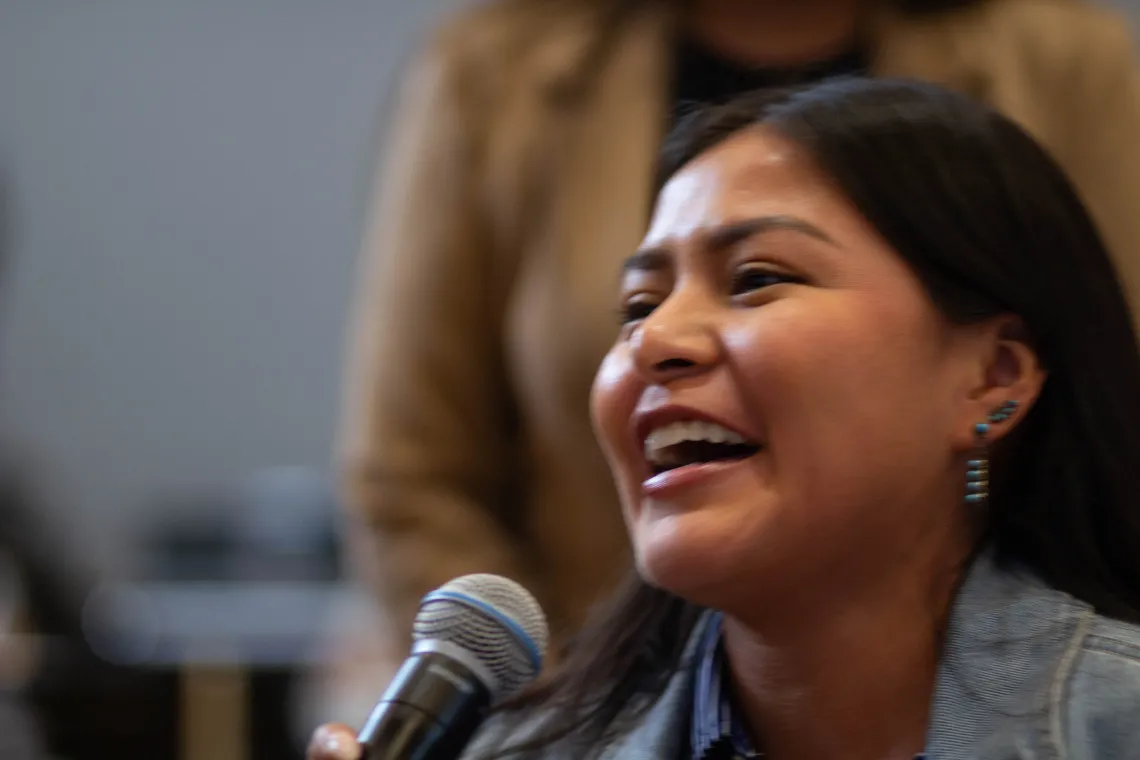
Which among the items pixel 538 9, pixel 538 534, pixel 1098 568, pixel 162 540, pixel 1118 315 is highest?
pixel 538 9

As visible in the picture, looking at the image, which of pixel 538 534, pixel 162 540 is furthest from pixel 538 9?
pixel 162 540

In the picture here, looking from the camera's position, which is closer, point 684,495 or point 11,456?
point 684,495

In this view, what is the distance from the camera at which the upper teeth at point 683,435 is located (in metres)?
0.95

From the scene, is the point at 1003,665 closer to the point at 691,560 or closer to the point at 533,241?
the point at 691,560

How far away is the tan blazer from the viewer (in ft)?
4.41

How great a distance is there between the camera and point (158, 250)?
4.30 meters

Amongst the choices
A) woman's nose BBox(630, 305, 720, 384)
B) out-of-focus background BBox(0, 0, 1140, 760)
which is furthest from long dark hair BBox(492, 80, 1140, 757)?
out-of-focus background BBox(0, 0, 1140, 760)

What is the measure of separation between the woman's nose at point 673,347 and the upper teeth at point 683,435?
0.03 m

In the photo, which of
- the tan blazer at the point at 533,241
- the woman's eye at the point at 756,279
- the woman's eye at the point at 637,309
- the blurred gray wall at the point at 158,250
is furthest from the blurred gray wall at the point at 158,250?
the woman's eye at the point at 756,279

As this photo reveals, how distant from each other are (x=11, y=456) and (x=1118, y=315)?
128 inches

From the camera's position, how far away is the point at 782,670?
3.28 ft

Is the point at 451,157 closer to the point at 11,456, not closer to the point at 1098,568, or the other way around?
the point at 1098,568

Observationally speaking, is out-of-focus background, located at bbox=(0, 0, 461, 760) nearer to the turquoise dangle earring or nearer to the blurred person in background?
the blurred person in background

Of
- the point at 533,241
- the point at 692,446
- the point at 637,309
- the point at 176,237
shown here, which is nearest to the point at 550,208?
the point at 533,241
